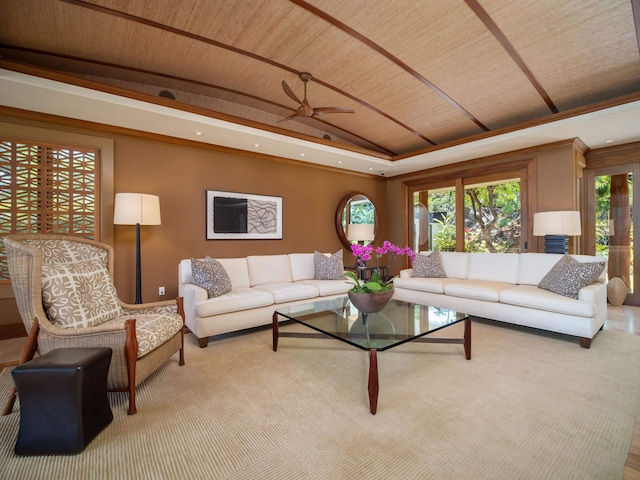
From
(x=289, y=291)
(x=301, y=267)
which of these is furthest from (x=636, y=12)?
(x=301, y=267)

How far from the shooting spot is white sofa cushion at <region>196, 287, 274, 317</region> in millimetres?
3078

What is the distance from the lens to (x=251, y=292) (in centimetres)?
352

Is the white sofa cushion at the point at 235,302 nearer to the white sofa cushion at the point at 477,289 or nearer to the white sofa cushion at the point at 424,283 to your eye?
the white sofa cushion at the point at 424,283

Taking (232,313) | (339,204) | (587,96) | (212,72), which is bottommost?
(232,313)

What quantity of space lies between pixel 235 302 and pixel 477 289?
2.86 meters

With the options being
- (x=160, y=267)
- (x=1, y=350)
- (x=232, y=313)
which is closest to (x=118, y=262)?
(x=160, y=267)

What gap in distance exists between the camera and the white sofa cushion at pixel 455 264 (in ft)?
14.9

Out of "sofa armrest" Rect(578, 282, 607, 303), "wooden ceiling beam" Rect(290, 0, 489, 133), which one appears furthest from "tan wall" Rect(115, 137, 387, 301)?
"sofa armrest" Rect(578, 282, 607, 303)

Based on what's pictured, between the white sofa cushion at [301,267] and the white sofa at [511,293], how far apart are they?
1.34 m

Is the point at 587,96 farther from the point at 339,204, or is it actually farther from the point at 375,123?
the point at 339,204

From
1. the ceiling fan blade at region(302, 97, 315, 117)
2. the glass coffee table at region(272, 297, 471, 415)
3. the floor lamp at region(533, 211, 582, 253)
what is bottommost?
the glass coffee table at region(272, 297, 471, 415)

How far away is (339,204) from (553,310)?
3748mm

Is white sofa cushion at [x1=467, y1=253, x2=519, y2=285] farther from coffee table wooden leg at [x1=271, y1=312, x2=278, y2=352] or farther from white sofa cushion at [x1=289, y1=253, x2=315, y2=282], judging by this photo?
coffee table wooden leg at [x1=271, y1=312, x2=278, y2=352]

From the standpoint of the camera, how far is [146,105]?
323 centimetres
